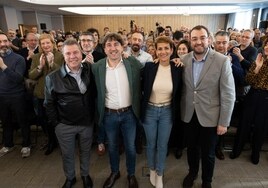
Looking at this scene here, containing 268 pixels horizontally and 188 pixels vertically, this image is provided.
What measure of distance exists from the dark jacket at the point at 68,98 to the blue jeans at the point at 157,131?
0.58 metres

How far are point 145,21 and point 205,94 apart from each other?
1649cm

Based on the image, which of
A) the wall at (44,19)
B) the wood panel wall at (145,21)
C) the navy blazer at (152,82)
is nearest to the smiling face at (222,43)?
the navy blazer at (152,82)

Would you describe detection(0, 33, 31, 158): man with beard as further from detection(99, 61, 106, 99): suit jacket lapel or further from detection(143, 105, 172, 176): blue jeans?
detection(143, 105, 172, 176): blue jeans

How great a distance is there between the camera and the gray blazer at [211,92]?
1740 mm

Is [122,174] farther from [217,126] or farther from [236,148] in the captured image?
[236,148]

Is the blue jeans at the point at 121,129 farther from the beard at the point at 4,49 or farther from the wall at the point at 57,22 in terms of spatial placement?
the wall at the point at 57,22

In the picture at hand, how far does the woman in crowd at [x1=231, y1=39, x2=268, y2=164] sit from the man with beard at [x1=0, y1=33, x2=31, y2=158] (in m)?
2.77

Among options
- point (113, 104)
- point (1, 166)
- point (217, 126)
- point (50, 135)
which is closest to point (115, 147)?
point (113, 104)

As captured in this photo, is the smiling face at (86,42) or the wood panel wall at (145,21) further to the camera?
the wood panel wall at (145,21)

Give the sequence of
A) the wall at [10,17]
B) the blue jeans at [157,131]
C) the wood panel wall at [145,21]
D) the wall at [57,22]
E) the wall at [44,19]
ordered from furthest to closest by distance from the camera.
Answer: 1. the wood panel wall at [145,21]
2. the wall at [57,22]
3. the wall at [44,19]
4. the wall at [10,17]
5. the blue jeans at [157,131]

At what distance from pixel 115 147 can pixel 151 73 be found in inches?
32.9

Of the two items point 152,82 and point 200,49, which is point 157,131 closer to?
point 152,82

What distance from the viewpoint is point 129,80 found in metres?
1.87

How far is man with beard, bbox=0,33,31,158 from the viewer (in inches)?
97.6
